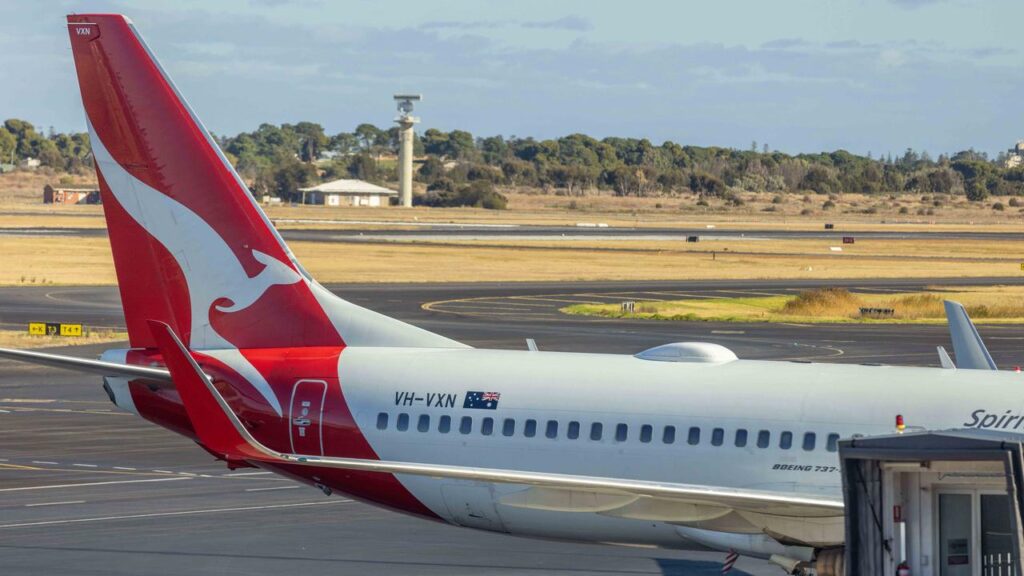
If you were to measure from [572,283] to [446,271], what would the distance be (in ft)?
40.7

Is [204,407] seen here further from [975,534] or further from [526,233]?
[526,233]

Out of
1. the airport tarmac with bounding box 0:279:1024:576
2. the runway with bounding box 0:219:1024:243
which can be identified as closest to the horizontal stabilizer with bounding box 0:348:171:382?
the airport tarmac with bounding box 0:279:1024:576

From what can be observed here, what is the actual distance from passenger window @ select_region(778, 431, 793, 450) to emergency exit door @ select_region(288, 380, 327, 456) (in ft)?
24.7

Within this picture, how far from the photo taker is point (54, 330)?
71.3 metres

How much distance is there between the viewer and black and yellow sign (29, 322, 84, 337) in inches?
2798

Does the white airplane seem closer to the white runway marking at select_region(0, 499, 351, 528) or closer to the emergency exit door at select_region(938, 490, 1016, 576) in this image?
the emergency exit door at select_region(938, 490, 1016, 576)

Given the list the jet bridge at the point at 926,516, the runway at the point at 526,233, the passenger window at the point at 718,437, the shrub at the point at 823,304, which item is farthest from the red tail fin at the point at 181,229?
the runway at the point at 526,233

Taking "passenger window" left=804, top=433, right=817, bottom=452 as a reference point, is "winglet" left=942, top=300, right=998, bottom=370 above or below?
above

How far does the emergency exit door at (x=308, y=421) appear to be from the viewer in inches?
Answer: 1016

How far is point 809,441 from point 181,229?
11.6 meters

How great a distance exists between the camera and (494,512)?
81.5 feet

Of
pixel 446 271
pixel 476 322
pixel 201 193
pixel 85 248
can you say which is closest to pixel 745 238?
pixel 446 271

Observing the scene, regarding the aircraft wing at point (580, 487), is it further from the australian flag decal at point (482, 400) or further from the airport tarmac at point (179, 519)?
the airport tarmac at point (179, 519)

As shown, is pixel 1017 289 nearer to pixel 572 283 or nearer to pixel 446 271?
pixel 572 283
